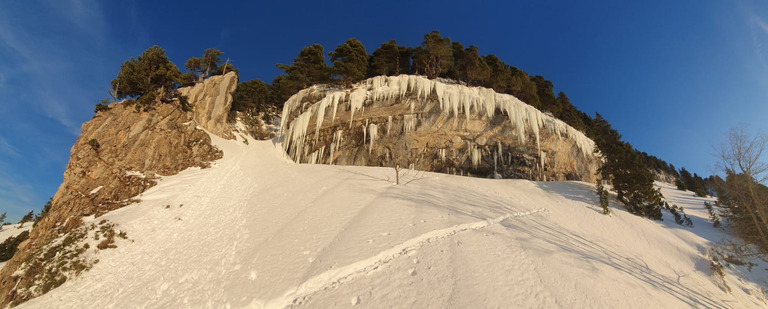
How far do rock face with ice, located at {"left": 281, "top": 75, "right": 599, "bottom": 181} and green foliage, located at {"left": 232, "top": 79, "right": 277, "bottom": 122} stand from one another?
1203cm

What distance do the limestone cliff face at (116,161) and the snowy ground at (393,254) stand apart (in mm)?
2096

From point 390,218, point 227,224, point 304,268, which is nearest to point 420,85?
point 390,218

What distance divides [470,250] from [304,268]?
354 centimetres

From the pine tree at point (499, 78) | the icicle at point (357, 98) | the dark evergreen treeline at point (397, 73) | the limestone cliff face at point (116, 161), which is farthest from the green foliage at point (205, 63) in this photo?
the pine tree at point (499, 78)

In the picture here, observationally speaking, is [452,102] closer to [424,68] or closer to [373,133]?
[373,133]

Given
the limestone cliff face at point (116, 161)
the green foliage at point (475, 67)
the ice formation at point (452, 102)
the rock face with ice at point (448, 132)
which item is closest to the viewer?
the limestone cliff face at point (116, 161)

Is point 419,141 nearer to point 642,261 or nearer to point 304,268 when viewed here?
point 642,261

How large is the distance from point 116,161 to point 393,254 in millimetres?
17458

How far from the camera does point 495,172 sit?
18.5 meters

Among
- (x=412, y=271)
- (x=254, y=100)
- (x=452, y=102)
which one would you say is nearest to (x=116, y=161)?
(x=254, y=100)

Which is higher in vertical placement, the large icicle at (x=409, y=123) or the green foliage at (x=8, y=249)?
the large icicle at (x=409, y=123)

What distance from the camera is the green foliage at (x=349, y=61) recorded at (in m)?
19.9

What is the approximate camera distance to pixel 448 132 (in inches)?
711

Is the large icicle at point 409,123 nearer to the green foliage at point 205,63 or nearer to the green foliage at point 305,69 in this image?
the green foliage at point 305,69
